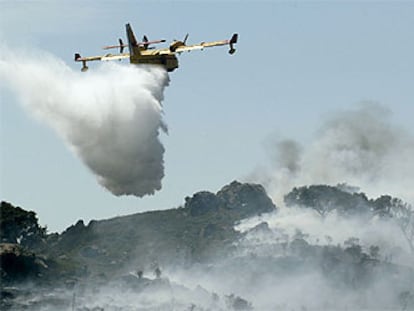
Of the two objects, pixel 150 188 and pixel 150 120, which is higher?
pixel 150 120

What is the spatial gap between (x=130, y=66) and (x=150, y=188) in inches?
869

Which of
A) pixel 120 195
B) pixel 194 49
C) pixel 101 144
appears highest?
pixel 194 49

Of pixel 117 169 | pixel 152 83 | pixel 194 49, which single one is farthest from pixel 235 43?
pixel 117 169

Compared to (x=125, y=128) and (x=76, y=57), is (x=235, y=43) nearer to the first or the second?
(x=125, y=128)

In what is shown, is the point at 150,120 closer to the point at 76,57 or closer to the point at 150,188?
the point at 150,188

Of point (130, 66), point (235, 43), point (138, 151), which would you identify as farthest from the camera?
point (130, 66)

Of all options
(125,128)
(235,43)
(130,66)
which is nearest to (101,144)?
(125,128)

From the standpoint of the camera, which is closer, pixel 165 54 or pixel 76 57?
pixel 165 54

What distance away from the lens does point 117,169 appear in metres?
139

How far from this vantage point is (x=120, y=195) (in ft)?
447

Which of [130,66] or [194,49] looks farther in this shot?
[130,66]

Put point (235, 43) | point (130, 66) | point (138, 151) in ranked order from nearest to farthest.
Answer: point (235, 43)
point (138, 151)
point (130, 66)

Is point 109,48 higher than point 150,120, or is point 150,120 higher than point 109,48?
point 109,48

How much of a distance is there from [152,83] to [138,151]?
1053cm
